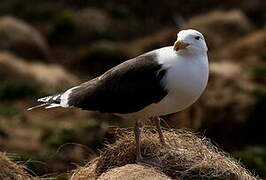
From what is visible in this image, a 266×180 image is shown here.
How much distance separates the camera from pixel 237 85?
2806 centimetres

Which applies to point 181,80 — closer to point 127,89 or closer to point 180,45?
point 180,45

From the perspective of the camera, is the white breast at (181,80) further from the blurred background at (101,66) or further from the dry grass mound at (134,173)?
the blurred background at (101,66)

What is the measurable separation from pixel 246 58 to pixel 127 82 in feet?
77.8

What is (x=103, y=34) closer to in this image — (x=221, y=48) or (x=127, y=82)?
(x=221, y=48)

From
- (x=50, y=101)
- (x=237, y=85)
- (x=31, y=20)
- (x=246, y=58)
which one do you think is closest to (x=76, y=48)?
(x=31, y=20)

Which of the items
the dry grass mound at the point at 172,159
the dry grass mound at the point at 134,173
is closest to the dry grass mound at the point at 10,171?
the dry grass mound at the point at 172,159

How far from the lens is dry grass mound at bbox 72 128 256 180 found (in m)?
10.4

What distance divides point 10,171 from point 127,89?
4.94ft

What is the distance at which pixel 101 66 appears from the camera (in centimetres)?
3644

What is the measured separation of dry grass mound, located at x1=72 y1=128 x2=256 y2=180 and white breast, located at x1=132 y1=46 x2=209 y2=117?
1.58 feet

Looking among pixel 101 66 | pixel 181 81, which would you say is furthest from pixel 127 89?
pixel 101 66

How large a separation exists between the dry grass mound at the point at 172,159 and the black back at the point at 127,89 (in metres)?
0.45

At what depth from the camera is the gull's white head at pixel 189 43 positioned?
1055 centimetres

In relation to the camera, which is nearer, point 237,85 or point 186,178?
point 186,178
